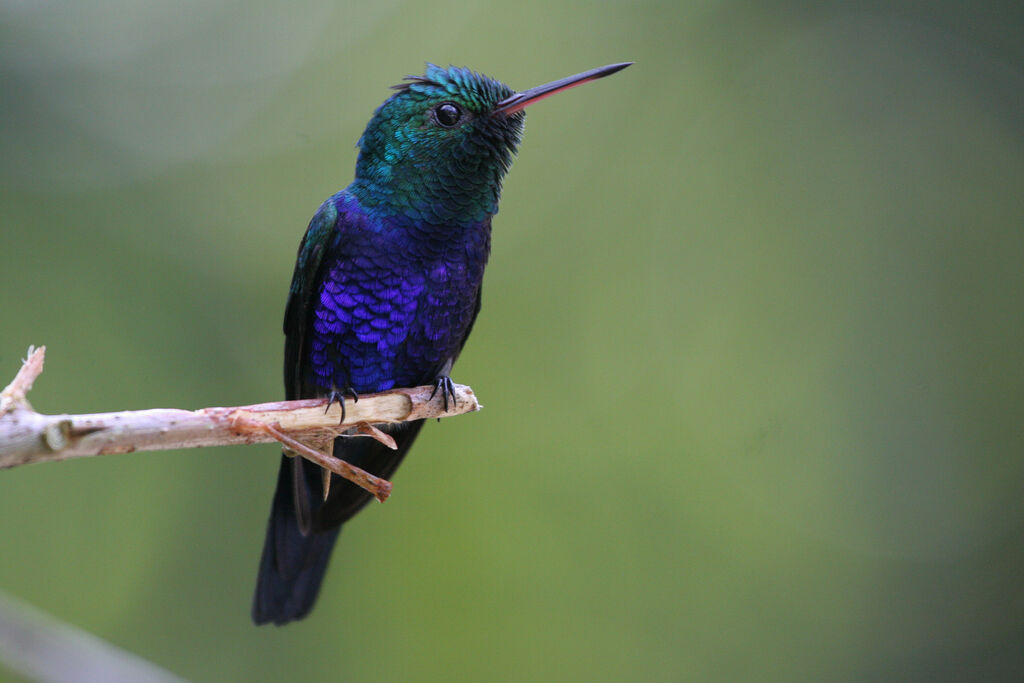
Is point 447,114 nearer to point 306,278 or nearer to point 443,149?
point 443,149

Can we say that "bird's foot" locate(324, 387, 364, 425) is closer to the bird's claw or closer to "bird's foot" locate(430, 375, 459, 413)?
the bird's claw

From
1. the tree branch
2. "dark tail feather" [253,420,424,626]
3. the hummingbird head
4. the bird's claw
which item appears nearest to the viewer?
the tree branch

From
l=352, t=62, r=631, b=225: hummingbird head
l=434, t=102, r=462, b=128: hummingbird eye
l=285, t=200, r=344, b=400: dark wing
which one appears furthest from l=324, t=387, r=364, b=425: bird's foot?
l=434, t=102, r=462, b=128: hummingbird eye

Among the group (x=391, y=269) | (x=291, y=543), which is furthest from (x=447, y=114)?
(x=291, y=543)

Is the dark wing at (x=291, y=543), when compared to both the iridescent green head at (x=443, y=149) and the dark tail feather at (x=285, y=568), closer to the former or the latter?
the dark tail feather at (x=285, y=568)

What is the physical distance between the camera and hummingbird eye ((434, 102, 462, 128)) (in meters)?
2.51

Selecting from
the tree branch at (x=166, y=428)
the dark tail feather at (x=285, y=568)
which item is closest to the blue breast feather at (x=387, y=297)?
the tree branch at (x=166, y=428)

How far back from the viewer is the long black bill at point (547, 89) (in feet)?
7.10

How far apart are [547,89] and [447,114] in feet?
1.10

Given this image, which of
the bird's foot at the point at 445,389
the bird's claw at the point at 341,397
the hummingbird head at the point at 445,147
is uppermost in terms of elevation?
the hummingbird head at the point at 445,147

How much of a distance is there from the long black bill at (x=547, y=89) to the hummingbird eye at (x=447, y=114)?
0.11 metres

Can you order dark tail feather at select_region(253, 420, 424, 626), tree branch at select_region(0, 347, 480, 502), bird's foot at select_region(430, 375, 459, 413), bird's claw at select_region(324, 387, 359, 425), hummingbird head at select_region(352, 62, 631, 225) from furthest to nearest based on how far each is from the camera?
1. dark tail feather at select_region(253, 420, 424, 626)
2. bird's foot at select_region(430, 375, 459, 413)
3. hummingbird head at select_region(352, 62, 631, 225)
4. bird's claw at select_region(324, 387, 359, 425)
5. tree branch at select_region(0, 347, 480, 502)

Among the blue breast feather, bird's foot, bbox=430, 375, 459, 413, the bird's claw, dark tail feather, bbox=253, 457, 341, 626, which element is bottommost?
dark tail feather, bbox=253, 457, 341, 626

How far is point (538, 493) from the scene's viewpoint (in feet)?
15.7
